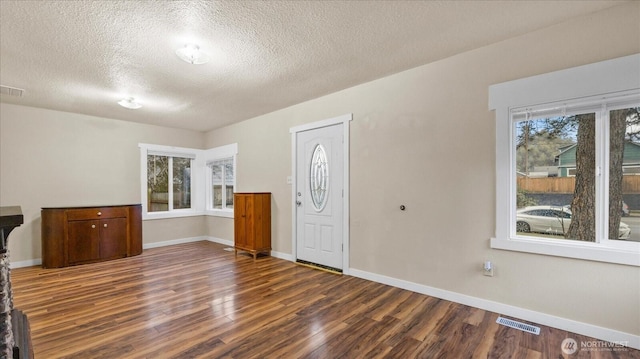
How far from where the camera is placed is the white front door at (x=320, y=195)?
3.95 m

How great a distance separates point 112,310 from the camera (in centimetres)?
273

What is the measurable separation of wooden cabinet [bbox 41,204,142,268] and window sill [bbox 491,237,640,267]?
541cm

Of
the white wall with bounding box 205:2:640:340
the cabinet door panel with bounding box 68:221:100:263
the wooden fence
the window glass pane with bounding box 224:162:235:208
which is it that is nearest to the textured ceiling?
Answer: the white wall with bounding box 205:2:640:340

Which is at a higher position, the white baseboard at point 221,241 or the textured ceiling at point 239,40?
the textured ceiling at point 239,40

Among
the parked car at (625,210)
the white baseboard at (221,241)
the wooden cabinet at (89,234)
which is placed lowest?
the white baseboard at (221,241)

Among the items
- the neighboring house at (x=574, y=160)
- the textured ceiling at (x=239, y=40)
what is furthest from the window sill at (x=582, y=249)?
the textured ceiling at (x=239, y=40)

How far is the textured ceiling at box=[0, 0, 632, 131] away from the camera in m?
2.09

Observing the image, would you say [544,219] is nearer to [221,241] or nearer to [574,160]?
[574,160]

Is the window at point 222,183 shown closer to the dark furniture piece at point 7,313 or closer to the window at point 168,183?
the window at point 168,183

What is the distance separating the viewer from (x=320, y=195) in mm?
4211

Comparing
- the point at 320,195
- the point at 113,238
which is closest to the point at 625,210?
the point at 320,195

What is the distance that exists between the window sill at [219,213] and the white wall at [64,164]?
0.74 m

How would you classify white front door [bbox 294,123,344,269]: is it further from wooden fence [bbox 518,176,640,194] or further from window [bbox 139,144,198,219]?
window [bbox 139,144,198,219]

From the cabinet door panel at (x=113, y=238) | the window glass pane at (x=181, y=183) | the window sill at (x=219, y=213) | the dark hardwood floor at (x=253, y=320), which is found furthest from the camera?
the window glass pane at (x=181, y=183)
